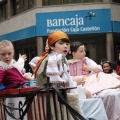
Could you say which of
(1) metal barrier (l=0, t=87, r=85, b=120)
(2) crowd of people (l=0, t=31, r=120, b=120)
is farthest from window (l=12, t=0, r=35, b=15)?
(1) metal barrier (l=0, t=87, r=85, b=120)

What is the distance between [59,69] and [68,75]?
0.17m

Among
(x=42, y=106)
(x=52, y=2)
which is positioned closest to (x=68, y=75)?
(x=42, y=106)

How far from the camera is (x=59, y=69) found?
3.50 meters

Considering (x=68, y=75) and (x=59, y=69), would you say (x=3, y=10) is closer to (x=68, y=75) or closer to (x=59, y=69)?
(x=68, y=75)

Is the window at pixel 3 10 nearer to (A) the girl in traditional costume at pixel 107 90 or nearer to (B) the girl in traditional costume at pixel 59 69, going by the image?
(A) the girl in traditional costume at pixel 107 90

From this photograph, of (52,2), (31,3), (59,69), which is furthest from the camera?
(31,3)

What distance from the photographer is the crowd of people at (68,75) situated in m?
3.41

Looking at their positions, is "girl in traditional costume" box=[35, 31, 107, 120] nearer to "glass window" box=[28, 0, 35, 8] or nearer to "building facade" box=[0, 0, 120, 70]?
"building facade" box=[0, 0, 120, 70]

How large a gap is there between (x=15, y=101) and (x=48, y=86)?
40 cm

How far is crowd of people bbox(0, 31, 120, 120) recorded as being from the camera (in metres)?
3.41

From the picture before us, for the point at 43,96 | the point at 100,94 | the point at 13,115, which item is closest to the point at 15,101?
the point at 13,115

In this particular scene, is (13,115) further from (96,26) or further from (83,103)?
(96,26)

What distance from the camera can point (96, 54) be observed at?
2506cm

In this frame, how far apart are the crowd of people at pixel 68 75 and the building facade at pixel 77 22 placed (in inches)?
679
